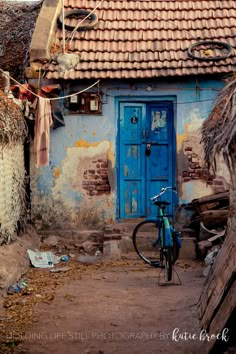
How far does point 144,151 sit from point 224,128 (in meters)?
5.75

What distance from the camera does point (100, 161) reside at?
10.5 meters

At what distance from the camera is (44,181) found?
1052cm

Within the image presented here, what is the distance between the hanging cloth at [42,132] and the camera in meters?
9.62

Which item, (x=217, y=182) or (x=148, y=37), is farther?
(x=148, y=37)

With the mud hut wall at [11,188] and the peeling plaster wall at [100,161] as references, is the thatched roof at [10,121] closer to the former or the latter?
the mud hut wall at [11,188]

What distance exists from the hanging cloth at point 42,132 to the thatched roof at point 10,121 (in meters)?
0.28

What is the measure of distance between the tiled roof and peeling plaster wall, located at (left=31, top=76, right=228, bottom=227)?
395mm

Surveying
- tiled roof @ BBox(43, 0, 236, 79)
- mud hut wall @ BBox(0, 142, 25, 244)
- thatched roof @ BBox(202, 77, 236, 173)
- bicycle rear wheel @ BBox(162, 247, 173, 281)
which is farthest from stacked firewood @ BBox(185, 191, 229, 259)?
thatched roof @ BBox(202, 77, 236, 173)

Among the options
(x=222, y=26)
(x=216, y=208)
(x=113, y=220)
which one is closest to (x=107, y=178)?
(x=113, y=220)

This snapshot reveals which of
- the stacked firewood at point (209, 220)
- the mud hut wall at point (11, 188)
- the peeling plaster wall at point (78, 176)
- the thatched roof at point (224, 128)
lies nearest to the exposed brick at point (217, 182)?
the stacked firewood at point (209, 220)

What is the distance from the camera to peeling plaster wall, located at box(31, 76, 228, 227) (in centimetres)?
1045

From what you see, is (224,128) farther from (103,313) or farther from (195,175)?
(195,175)

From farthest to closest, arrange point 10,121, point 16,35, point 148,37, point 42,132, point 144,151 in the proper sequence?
point 16,35 → point 148,37 → point 144,151 → point 42,132 → point 10,121

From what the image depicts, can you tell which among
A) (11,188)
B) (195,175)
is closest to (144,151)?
(195,175)
